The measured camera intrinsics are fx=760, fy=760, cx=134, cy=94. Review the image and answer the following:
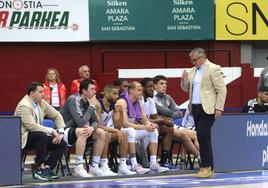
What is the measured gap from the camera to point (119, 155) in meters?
13.1

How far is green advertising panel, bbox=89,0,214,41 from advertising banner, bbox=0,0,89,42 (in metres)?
0.28

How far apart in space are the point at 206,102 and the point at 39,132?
271 centimetres

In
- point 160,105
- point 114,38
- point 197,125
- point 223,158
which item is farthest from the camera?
point 114,38

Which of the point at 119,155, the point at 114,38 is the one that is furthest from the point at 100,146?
the point at 114,38

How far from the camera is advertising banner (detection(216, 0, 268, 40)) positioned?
18.0 meters

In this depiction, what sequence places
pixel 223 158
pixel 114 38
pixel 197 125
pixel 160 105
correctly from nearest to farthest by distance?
pixel 197 125 < pixel 223 158 < pixel 160 105 < pixel 114 38

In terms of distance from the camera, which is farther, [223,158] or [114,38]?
[114,38]

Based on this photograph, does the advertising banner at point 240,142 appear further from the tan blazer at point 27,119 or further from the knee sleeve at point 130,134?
the tan blazer at point 27,119

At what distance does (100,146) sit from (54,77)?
2.61 metres

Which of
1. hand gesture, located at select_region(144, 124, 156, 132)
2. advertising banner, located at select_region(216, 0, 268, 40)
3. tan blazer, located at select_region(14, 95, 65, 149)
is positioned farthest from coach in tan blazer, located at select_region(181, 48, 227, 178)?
advertising banner, located at select_region(216, 0, 268, 40)

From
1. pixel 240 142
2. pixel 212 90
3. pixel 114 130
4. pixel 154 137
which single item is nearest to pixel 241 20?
pixel 240 142

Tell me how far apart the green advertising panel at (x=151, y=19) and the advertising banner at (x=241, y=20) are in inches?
9.0

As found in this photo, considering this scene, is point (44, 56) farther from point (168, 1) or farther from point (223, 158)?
point (223, 158)

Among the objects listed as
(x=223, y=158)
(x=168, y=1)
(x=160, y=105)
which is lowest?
(x=223, y=158)
